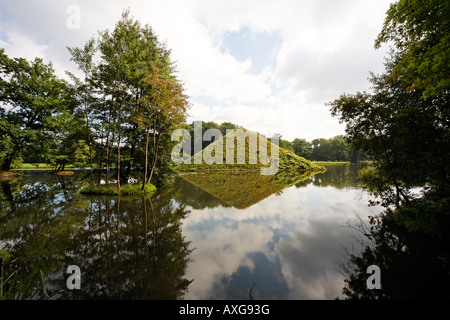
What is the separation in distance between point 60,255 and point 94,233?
143 cm

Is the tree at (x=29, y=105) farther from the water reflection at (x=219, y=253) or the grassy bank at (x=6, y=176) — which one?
the water reflection at (x=219, y=253)

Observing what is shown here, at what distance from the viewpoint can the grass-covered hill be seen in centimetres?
3712

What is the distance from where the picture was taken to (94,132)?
43.0 feet

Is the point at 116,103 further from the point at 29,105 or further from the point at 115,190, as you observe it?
the point at 29,105

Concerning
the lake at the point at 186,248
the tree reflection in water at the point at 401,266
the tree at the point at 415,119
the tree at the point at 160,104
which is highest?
the tree at the point at 160,104

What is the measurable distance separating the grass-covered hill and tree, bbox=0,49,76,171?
20635 millimetres

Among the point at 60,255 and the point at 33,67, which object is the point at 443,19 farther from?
the point at 33,67

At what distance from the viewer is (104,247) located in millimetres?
4887

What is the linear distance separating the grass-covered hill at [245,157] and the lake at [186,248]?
2791 centimetres

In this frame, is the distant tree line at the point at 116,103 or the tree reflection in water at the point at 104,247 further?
the distant tree line at the point at 116,103

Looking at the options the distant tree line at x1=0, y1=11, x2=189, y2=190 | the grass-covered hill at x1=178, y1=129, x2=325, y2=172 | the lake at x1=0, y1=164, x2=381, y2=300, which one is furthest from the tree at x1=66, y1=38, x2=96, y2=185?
the grass-covered hill at x1=178, y1=129, x2=325, y2=172

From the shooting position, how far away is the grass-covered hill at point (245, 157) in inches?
1462

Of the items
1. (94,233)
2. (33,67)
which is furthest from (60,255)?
(33,67)

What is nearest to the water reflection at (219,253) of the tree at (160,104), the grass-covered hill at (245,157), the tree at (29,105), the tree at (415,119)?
the tree at (415,119)
